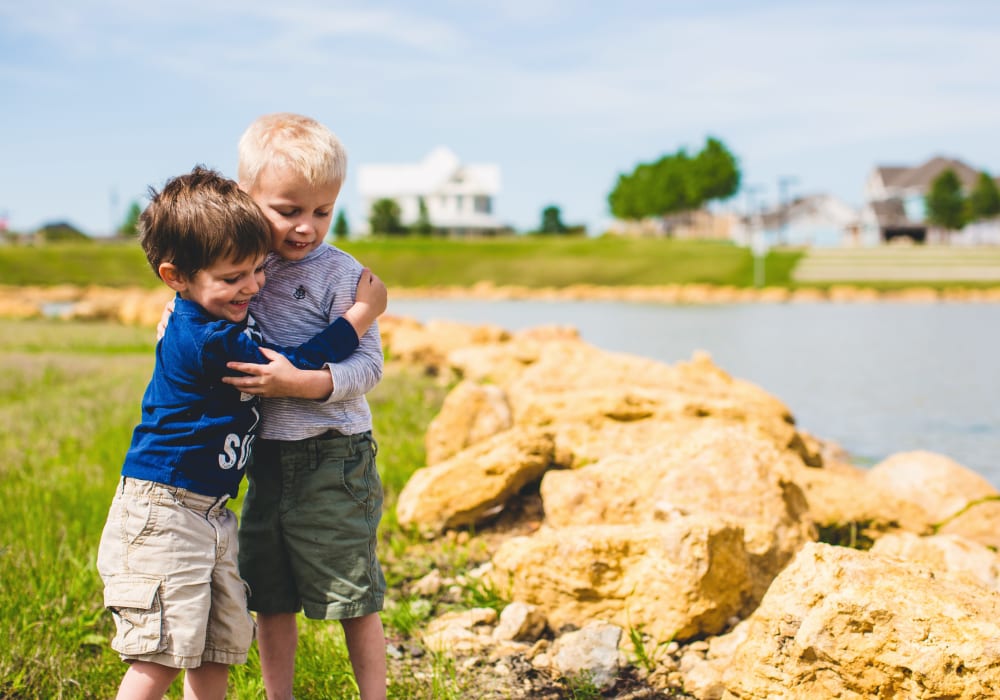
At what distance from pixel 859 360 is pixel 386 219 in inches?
2148

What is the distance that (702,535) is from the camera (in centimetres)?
320

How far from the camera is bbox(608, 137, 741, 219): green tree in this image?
68312 millimetres

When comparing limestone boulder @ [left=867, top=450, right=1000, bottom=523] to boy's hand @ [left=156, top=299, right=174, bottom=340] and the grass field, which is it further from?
boy's hand @ [left=156, top=299, right=174, bottom=340]

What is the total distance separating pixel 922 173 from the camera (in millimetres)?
79562

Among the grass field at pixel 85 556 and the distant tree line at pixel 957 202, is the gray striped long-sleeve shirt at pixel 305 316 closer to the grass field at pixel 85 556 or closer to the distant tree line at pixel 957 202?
the grass field at pixel 85 556

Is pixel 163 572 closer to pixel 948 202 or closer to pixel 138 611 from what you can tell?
pixel 138 611

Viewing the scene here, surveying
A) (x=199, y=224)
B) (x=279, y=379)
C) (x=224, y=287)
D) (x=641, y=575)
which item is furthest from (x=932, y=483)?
(x=199, y=224)

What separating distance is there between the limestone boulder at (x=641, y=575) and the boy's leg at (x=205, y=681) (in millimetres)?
1232

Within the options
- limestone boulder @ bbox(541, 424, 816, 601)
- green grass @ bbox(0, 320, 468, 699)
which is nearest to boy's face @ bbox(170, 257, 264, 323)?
green grass @ bbox(0, 320, 468, 699)

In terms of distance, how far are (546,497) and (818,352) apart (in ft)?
47.7

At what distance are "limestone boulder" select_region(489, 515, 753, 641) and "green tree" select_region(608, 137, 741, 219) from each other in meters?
66.9

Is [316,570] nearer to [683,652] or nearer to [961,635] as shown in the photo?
[683,652]

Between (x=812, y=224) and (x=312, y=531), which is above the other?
(x=812, y=224)

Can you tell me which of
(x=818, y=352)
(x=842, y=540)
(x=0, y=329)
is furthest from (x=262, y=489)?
(x=818, y=352)
